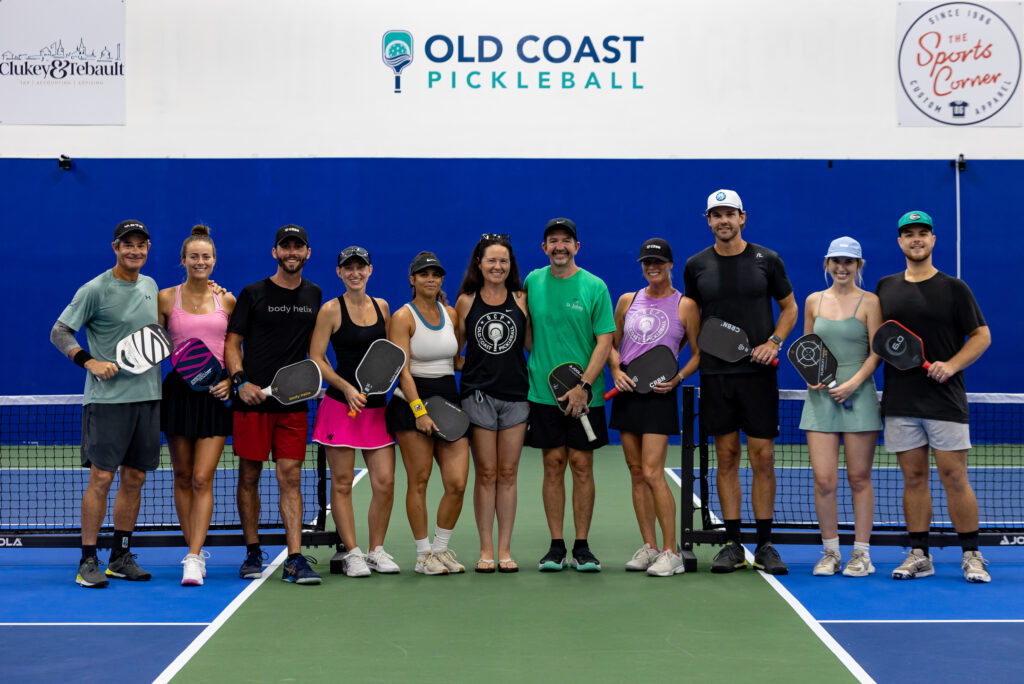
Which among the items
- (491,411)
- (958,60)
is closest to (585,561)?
(491,411)

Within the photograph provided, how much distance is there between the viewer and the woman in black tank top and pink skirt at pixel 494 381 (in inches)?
219

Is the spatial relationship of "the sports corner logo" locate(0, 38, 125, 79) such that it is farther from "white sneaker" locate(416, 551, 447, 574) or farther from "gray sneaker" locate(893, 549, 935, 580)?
"gray sneaker" locate(893, 549, 935, 580)

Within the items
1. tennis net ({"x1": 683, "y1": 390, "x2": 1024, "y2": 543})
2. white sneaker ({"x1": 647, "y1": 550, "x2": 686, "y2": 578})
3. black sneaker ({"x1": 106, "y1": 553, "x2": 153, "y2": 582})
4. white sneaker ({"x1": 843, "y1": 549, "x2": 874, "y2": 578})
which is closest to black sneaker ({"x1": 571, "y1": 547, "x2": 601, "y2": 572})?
white sneaker ({"x1": 647, "y1": 550, "x2": 686, "y2": 578})

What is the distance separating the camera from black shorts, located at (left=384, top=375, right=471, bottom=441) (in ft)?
18.0

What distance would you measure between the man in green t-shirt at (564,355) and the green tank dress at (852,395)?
117cm

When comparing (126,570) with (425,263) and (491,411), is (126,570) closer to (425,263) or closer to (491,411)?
(491,411)

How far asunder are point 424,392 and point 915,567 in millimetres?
2780

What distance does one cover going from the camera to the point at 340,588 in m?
5.33

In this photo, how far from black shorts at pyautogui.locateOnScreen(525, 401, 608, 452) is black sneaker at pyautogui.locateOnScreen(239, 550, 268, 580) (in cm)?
159

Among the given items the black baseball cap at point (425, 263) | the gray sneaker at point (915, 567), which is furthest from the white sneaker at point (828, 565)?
the black baseball cap at point (425, 263)

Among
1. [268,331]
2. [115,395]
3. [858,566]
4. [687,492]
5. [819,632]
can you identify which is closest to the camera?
[819,632]

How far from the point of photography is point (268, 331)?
5.41 m

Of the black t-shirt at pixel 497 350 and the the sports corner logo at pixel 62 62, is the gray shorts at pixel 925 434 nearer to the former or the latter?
the black t-shirt at pixel 497 350

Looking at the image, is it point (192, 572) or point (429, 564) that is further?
point (429, 564)
